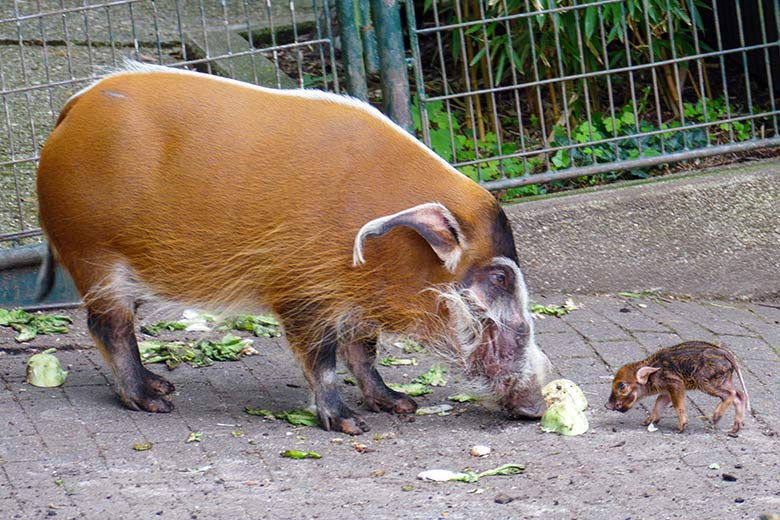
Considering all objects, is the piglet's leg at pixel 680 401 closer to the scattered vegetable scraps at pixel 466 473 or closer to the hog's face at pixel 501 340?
the hog's face at pixel 501 340

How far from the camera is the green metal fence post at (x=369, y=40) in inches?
263

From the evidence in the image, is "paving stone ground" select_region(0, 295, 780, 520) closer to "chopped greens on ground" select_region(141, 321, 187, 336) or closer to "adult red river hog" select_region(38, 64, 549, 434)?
"adult red river hog" select_region(38, 64, 549, 434)

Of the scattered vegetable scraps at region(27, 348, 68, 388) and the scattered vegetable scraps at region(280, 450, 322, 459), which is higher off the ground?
the scattered vegetable scraps at region(27, 348, 68, 388)

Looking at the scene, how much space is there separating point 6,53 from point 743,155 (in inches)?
197

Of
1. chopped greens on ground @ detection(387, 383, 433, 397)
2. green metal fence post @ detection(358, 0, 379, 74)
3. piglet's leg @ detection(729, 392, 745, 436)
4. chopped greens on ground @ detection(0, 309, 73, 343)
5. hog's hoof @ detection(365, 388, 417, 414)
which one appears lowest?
piglet's leg @ detection(729, 392, 745, 436)

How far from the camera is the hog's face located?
484 centimetres

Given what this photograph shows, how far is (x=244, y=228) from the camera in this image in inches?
190

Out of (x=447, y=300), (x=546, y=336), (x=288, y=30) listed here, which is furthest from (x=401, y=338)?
(x=288, y=30)

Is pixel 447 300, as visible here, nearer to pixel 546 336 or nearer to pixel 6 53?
pixel 546 336

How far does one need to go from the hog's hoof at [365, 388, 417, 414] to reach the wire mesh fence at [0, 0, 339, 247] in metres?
2.21

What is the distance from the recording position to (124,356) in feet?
16.6

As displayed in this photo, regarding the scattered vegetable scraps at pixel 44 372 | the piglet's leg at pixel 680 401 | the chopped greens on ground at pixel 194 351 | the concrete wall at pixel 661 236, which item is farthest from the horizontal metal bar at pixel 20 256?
the piglet's leg at pixel 680 401

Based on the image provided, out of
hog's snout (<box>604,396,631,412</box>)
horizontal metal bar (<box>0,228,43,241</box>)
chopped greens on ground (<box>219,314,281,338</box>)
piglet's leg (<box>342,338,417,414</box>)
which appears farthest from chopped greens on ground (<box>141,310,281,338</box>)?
hog's snout (<box>604,396,631,412</box>)

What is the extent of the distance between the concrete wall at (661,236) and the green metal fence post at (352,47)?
1098 mm
